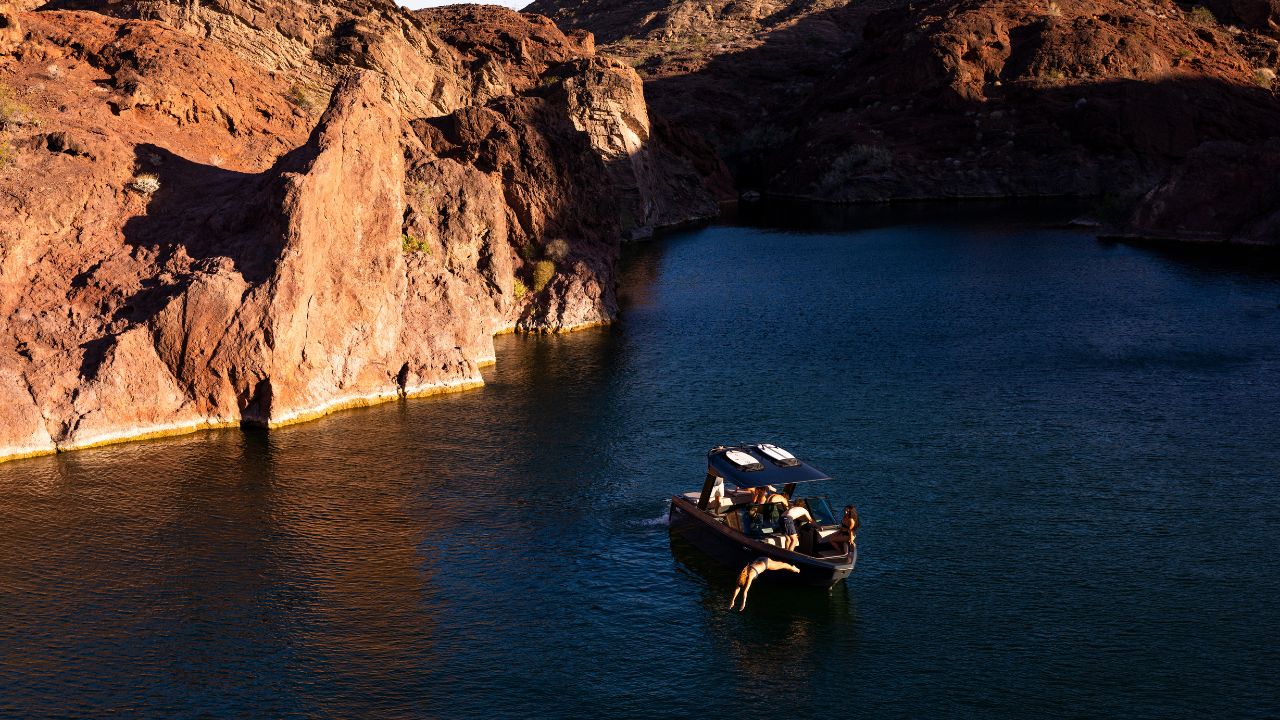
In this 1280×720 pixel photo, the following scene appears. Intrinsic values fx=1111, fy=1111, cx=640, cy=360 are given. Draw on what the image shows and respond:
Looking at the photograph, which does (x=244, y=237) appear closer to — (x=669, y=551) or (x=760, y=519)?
(x=669, y=551)

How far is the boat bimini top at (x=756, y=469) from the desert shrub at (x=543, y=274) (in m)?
37.8

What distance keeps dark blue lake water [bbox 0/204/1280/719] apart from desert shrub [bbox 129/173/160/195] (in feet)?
51.2

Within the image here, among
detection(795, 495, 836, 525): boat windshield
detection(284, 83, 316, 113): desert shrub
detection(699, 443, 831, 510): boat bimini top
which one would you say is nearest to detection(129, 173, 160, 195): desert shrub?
detection(284, 83, 316, 113): desert shrub

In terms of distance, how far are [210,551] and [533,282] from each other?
3945 cm

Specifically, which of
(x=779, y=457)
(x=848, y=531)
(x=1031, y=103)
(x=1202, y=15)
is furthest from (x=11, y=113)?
(x=1202, y=15)

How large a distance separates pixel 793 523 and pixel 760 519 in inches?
56.1

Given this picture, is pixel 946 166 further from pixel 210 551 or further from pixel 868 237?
pixel 210 551

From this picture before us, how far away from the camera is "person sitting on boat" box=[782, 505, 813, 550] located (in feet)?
111

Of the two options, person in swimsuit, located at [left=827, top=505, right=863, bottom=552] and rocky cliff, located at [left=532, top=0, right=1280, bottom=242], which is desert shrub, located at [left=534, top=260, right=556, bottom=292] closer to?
person in swimsuit, located at [left=827, top=505, right=863, bottom=552]

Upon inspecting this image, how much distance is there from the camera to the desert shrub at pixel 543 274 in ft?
243

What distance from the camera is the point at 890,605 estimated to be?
33062 millimetres

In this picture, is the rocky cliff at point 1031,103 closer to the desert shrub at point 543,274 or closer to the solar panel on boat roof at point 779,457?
the desert shrub at point 543,274

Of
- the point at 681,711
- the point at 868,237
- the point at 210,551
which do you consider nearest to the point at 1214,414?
the point at 681,711

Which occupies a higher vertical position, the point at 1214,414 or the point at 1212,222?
the point at 1212,222
